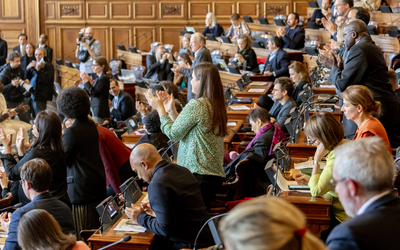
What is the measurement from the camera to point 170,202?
2340 mm

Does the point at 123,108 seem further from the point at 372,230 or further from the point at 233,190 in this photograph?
the point at 372,230

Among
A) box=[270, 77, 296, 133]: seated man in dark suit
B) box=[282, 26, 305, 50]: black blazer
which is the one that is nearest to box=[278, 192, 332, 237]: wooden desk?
box=[270, 77, 296, 133]: seated man in dark suit

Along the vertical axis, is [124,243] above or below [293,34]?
below

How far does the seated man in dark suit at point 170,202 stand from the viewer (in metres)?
2.34

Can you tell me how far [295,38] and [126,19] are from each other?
5180 mm

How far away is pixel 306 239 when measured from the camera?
1.02m

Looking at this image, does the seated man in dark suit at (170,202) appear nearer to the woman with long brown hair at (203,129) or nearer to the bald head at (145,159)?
the bald head at (145,159)

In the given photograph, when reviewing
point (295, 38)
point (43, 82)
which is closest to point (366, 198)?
point (43, 82)

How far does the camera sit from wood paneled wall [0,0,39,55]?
1202cm

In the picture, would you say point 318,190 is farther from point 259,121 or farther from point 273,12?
point 273,12

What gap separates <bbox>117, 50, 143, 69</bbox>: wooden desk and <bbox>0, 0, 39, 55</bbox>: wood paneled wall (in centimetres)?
268

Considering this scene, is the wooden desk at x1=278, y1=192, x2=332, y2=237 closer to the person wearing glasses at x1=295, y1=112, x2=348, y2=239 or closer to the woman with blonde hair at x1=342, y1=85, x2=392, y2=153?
the person wearing glasses at x1=295, y1=112, x2=348, y2=239

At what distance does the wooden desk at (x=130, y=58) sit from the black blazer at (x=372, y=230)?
9355 mm

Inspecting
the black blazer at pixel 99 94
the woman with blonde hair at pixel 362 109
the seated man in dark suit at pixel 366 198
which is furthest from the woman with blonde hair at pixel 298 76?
the seated man in dark suit at pixel 366 198
